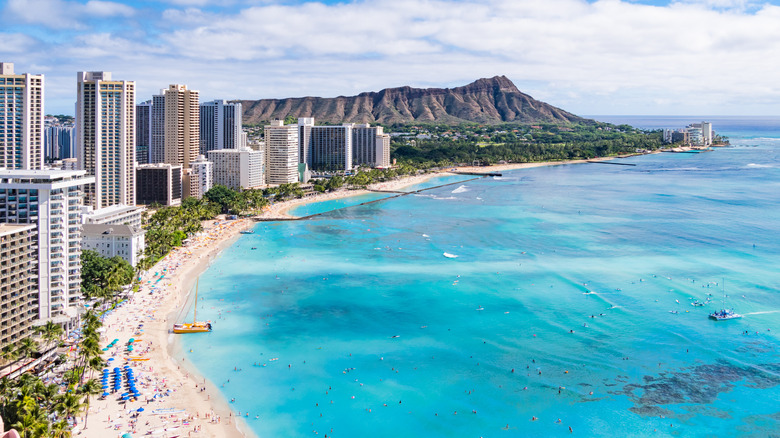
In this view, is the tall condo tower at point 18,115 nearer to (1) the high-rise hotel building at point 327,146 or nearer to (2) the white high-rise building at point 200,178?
(2) the white high-rise building at point 200,178

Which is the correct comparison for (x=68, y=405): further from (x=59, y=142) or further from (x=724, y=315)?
(x=59, y=142)

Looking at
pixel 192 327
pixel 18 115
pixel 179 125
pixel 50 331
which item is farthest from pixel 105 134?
pixel 50 331

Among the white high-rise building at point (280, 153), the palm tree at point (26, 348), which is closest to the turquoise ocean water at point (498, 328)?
the palm tree at point (26, 348)

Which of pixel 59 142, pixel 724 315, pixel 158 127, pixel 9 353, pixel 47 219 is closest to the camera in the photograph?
pixel 9 353

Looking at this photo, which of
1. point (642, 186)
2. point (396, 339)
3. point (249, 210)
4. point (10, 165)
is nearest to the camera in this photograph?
point (396, 339)

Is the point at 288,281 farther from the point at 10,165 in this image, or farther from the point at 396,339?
the point at 10,165

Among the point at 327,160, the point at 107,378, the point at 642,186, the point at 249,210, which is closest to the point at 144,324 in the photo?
the point at 107,378
